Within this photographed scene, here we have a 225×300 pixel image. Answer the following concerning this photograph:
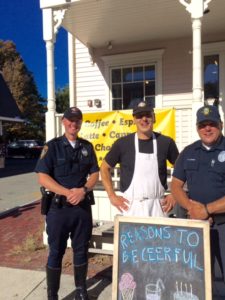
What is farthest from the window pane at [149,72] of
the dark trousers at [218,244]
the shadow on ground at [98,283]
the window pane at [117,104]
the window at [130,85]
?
the dark trousers at [218,244]

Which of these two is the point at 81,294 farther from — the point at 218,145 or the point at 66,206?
the point at 218,145

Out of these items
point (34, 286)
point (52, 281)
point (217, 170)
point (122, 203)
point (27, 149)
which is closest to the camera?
point (217, 170)

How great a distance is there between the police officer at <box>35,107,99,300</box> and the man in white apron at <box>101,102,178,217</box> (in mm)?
348

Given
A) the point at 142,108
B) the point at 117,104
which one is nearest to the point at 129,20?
the point at 117,104

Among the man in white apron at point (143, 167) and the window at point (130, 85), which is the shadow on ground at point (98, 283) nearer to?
the man in white apron at point (143, 167)

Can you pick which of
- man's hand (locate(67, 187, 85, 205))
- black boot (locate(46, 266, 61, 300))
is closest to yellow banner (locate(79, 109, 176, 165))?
man's hand (locate(67, 187, 85, 205))

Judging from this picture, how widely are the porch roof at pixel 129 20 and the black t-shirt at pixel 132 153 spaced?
3369mm

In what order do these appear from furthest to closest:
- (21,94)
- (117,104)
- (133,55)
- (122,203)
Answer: (21,94) → (117,104) → (133,55) → (122,203)

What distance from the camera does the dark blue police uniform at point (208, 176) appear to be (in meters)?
2.79

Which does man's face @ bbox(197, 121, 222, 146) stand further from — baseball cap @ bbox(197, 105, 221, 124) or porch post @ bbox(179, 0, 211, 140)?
porch post @ bbox(179, 0, 211, 140)

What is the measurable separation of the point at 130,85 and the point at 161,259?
607 cm

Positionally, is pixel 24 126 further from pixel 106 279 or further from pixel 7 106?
pixel 106 279

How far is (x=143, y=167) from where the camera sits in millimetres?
3189

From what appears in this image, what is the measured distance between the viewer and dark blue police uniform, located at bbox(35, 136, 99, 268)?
11.2 ft
